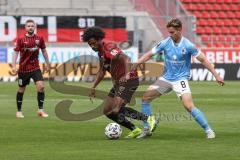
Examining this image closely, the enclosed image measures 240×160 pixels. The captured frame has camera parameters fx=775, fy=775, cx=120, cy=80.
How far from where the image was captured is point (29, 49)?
57.3ft

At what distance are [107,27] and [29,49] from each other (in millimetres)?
19295

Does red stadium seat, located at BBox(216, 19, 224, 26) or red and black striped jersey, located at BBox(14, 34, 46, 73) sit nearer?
red and black striped jersey, located at BBox(14, 34, 46, 73)

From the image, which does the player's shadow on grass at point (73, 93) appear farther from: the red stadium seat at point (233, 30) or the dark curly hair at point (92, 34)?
the red stadium seat at point (233, 30)

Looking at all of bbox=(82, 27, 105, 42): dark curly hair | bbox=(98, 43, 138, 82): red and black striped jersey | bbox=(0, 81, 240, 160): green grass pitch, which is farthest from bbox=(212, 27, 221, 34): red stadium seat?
bbox=(82, 27, 105, 42): dark curly hair

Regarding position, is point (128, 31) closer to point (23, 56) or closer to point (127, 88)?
point (23, 56)

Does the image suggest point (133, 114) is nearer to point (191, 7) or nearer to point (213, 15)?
point (191, 7)

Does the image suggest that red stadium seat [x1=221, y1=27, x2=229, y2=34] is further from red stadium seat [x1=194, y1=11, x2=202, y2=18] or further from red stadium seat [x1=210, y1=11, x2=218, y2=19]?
red stadium seat [x1=194, y1=11, x2=202, y2=18]

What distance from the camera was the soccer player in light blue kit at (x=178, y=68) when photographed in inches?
507

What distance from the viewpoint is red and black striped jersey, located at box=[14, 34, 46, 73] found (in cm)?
1739

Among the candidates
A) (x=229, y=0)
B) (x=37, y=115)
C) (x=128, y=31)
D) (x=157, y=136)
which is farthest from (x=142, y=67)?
(x=157, y=136)

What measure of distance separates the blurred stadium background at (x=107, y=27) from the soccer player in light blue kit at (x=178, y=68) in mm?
20779

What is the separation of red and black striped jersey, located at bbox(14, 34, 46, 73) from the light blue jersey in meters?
4.94

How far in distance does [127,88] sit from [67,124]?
323cm

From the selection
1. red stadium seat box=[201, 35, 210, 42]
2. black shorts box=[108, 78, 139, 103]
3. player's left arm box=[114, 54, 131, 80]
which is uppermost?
player's left arm box=[114, 54, 131, 80]
